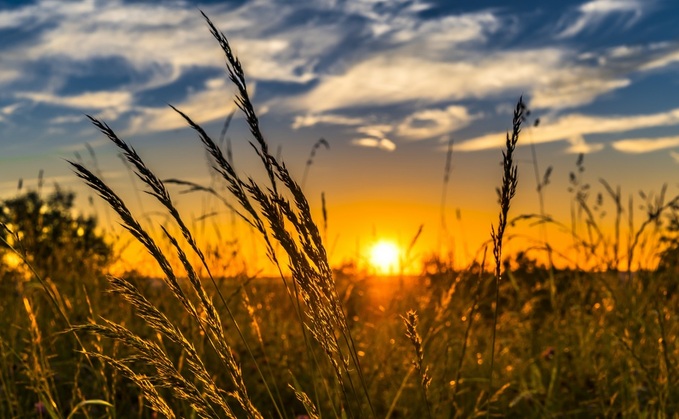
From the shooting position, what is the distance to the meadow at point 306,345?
1461 mm

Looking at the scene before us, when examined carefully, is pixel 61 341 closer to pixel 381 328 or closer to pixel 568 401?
pixel 381 328

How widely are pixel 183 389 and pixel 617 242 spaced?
361 cm

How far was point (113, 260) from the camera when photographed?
16.6 feet

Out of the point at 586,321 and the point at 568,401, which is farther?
the point at 586,321

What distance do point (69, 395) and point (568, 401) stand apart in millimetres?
2997

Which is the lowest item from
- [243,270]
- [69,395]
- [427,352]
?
[69,395]

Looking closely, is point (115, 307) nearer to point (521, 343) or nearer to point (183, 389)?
point (521, 343)

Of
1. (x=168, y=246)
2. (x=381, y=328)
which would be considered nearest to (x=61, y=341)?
(x=168, y=246)

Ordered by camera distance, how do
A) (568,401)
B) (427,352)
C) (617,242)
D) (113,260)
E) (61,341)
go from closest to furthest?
(427,352) < (568,401) < (617,242) < (61,341) < (113,260)

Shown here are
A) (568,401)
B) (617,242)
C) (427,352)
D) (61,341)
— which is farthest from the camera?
(61,341)

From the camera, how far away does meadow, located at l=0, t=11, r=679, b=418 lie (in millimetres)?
1461

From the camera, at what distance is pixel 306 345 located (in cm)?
204

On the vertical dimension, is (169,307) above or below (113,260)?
below

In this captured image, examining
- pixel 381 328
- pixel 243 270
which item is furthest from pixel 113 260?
pixel 381 328
